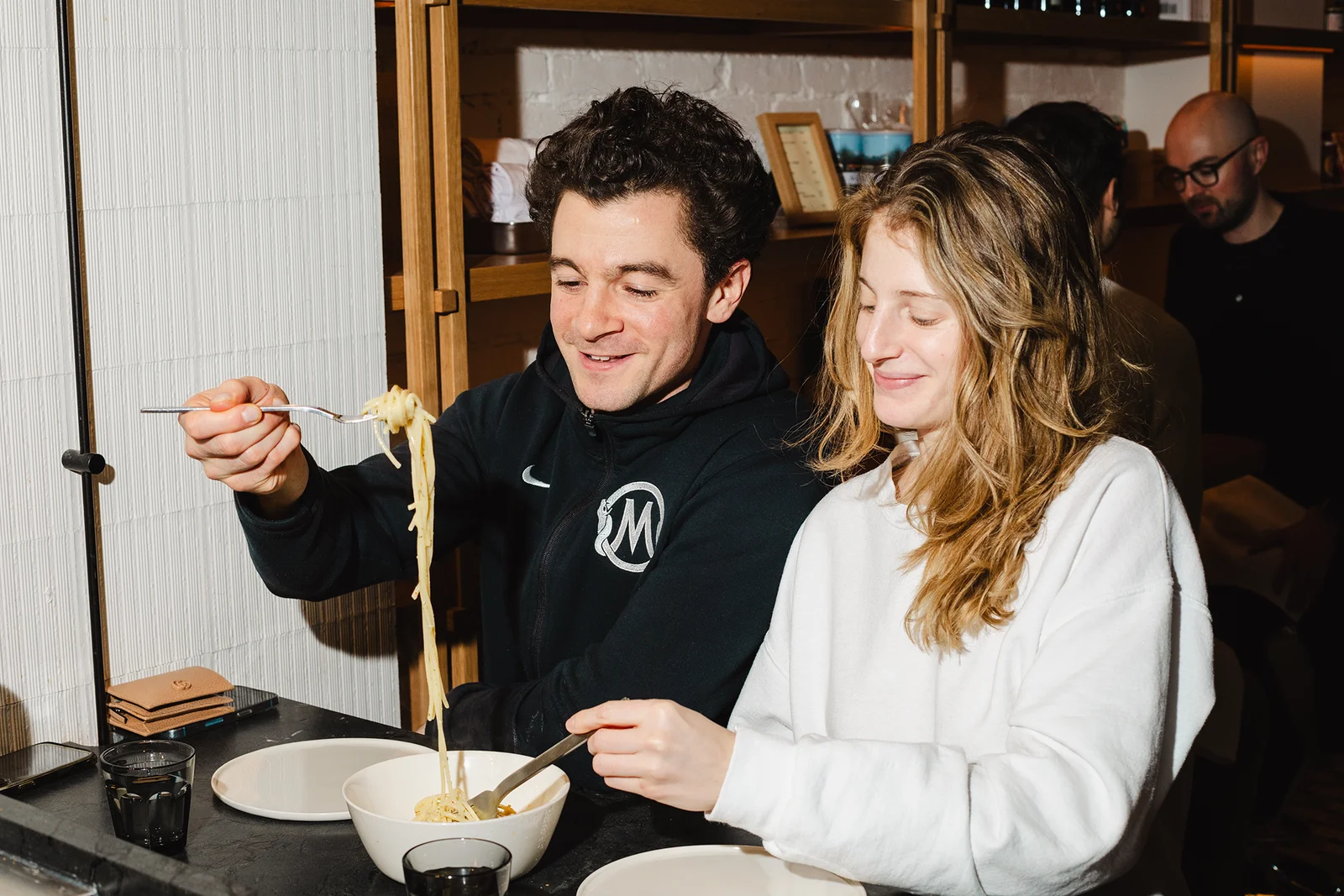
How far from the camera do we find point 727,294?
176 centimetres

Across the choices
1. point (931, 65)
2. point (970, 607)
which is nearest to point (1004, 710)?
point (970, 607)

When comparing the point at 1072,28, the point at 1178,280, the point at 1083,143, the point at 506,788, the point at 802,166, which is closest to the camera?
the point at 506,788

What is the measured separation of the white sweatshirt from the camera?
3.49 ft

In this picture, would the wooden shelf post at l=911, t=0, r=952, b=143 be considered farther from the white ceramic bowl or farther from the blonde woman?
the white ceramic bowl

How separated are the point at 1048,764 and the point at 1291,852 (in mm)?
2162

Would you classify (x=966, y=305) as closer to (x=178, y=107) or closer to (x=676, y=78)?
(x=178, y=107)

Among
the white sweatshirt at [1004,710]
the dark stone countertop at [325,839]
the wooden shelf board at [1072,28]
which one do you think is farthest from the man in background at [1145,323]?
the dark stone countertop at [325,839]

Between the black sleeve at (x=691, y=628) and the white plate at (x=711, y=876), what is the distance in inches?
12.6

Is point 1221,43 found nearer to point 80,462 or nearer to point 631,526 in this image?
point 631,526

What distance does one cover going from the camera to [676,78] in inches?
110

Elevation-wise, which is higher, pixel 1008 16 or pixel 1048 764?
pixel 1008 16

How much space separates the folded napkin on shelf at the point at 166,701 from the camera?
1547 millimetres

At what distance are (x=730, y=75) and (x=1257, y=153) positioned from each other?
1446mm

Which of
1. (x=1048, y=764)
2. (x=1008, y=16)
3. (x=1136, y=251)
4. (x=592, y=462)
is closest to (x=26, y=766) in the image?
(x=592, y=462)
